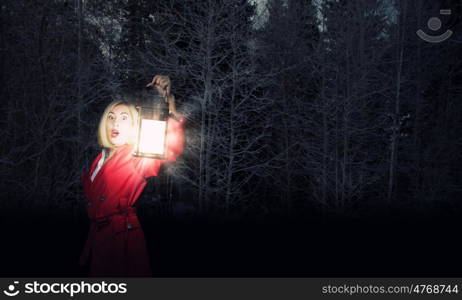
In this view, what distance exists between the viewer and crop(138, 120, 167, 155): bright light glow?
330 cm

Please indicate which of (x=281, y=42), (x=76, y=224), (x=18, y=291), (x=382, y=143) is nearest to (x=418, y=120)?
(x=382, y=143)

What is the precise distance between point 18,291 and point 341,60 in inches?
451

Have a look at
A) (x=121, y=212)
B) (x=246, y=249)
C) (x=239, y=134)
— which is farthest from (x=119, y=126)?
(x=239, y=134)

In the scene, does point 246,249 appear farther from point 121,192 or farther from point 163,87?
point 163,87

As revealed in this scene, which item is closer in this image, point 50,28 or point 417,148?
point 50,28

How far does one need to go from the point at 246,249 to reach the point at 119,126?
2.23 m

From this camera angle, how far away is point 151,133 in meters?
3.32

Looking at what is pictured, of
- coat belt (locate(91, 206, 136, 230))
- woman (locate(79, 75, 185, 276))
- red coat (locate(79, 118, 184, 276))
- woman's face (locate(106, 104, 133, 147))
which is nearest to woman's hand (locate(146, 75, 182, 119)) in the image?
woman (locate(79, 75, 185, 276))

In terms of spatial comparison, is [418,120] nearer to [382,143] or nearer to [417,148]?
[417,148]

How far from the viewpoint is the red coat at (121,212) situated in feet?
11.1

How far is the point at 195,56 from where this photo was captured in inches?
395

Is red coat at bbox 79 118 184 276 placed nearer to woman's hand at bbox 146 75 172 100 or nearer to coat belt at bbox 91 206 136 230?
coat belt at bbox 91 206 136 230

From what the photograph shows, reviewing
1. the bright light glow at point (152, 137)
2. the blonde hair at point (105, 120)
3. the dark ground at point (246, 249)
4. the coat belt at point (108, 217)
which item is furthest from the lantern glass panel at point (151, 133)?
the dark ground at point (246, 249)

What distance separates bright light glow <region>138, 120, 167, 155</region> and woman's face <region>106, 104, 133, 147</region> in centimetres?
33
